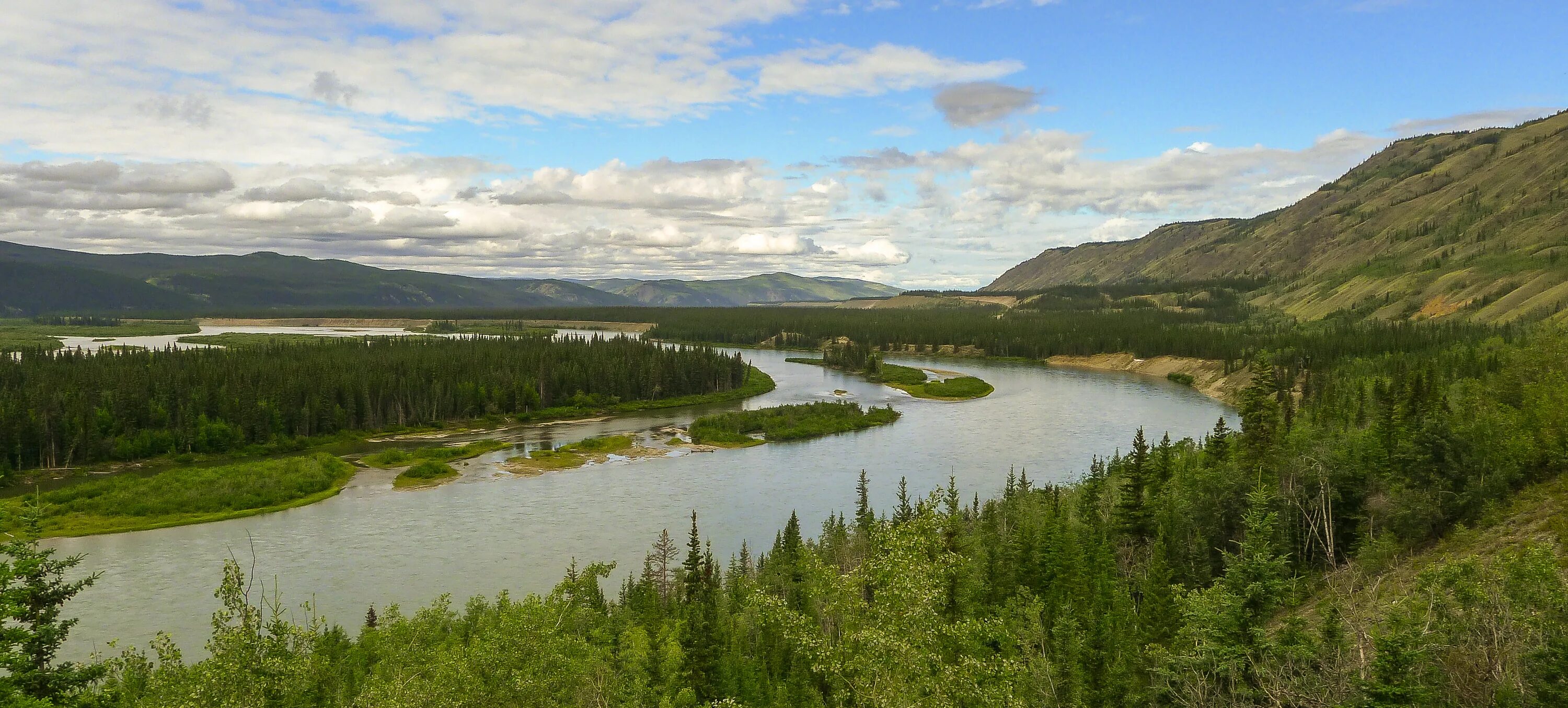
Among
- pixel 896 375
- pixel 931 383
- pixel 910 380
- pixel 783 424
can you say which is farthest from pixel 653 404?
pixel 896 375

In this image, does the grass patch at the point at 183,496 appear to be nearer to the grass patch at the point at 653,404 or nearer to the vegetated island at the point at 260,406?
the vegetated island at the point at 260,406

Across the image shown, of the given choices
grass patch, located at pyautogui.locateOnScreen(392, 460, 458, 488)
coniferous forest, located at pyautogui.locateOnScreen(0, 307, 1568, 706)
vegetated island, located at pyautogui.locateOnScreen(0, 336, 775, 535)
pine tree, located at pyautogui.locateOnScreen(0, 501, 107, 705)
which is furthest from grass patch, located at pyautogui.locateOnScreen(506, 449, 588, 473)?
pine tree, located at pyautogui.locateOnScreen(0, 501, 107, 705)

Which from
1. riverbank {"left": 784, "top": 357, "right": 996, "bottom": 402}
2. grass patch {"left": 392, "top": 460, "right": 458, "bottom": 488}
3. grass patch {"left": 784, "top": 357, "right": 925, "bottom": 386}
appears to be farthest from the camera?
grass patch {"left": 784, "top": 357, "right": 925, "bottom": 386}

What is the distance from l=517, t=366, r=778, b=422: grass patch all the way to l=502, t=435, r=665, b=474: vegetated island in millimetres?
22430

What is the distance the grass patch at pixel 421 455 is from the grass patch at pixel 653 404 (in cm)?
2383

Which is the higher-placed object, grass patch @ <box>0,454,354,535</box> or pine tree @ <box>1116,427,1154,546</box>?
pine tree @ <box>1116,427,1154,546</box>

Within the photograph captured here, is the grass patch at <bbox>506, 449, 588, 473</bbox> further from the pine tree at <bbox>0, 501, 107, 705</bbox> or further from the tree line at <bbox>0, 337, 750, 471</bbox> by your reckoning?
the pine tree at <bbox>0, 501, 107, 705</bbox>

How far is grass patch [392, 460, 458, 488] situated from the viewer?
82688mm

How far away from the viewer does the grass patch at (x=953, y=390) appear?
14350cm

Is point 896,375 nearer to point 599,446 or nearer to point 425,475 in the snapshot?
point 599,446

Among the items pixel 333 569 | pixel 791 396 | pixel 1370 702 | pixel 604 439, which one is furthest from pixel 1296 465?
pixel 791 396

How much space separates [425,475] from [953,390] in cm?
8915

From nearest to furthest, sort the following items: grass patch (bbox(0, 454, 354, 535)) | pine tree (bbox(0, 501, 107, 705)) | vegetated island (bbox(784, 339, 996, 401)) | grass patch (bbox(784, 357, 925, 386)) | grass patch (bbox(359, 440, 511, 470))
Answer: pine tree (bbox(0, 501, 107, 705)), grass patch (bbox(0, 454, 354, 535)), grass patch (bbox(359, 440, 511, 470)), vegetated island (bbox(784, 339, 996, 401)), grass patch (bbox(784, 357, 925, 386))

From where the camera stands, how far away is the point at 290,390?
105000 millimetres
